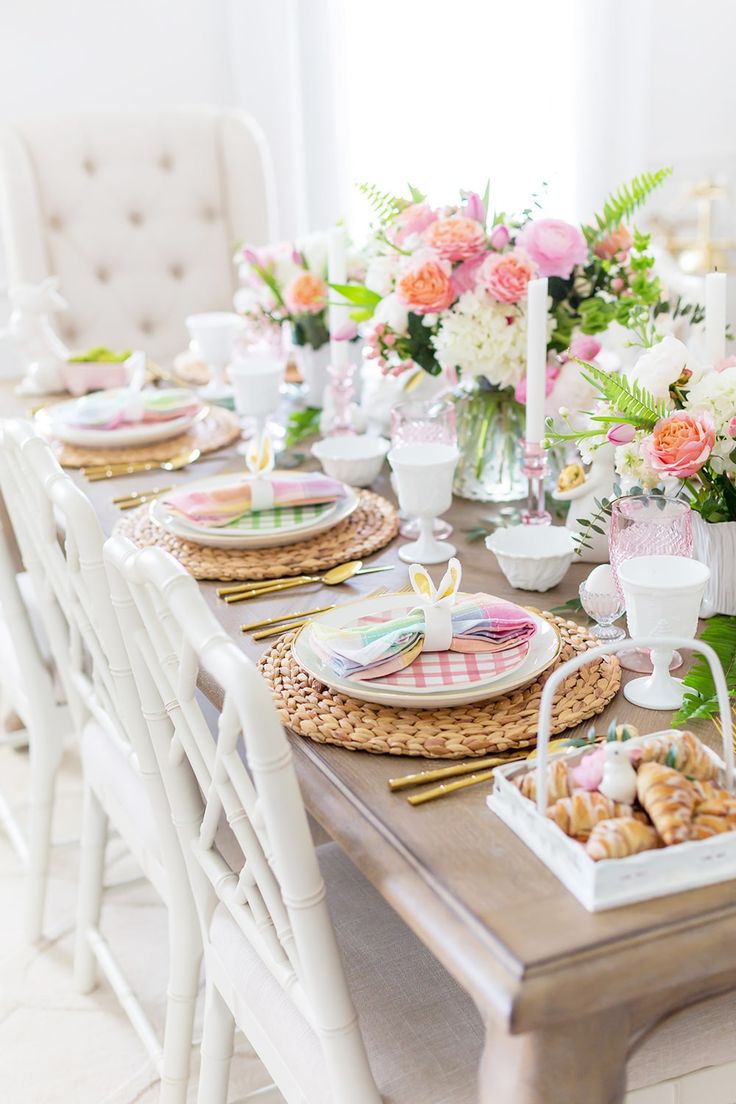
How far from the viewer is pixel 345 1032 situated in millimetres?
994

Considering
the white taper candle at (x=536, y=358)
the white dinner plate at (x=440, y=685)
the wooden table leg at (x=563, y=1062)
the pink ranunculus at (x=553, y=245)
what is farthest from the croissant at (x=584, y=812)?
the pink ranunculus at (x=553, y=245)

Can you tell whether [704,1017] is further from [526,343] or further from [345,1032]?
[526,343]

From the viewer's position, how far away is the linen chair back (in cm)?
87

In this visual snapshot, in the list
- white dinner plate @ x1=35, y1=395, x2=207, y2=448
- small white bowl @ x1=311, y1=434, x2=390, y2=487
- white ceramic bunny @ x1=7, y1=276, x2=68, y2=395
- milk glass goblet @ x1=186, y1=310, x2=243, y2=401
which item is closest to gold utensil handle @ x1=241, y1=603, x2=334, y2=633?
small white bowl @ x1=311, y1=434, x2=390, y2=487

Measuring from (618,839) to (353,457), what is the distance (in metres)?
1.05

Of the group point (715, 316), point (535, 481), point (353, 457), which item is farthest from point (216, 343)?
point (715, 316)

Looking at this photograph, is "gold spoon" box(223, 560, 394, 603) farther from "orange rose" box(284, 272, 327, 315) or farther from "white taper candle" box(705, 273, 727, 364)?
"orange rose" box(284, 272, 327, 315)

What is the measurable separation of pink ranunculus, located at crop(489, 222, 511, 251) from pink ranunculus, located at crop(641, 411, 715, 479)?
0.52m

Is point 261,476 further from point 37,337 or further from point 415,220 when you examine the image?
point 37,337

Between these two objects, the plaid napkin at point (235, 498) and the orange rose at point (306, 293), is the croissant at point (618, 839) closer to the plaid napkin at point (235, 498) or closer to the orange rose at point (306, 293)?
the plaid napkin at point (235, 498)

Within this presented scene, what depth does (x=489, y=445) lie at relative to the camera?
173cm

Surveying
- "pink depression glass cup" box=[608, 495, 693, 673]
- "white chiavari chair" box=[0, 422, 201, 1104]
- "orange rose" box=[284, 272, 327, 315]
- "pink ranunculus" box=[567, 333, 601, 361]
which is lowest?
"white chiavari chair" box=[0, 422, 201, 1104]

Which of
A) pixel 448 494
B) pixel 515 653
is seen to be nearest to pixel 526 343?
pixel 448 494

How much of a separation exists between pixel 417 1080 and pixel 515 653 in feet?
1.29
